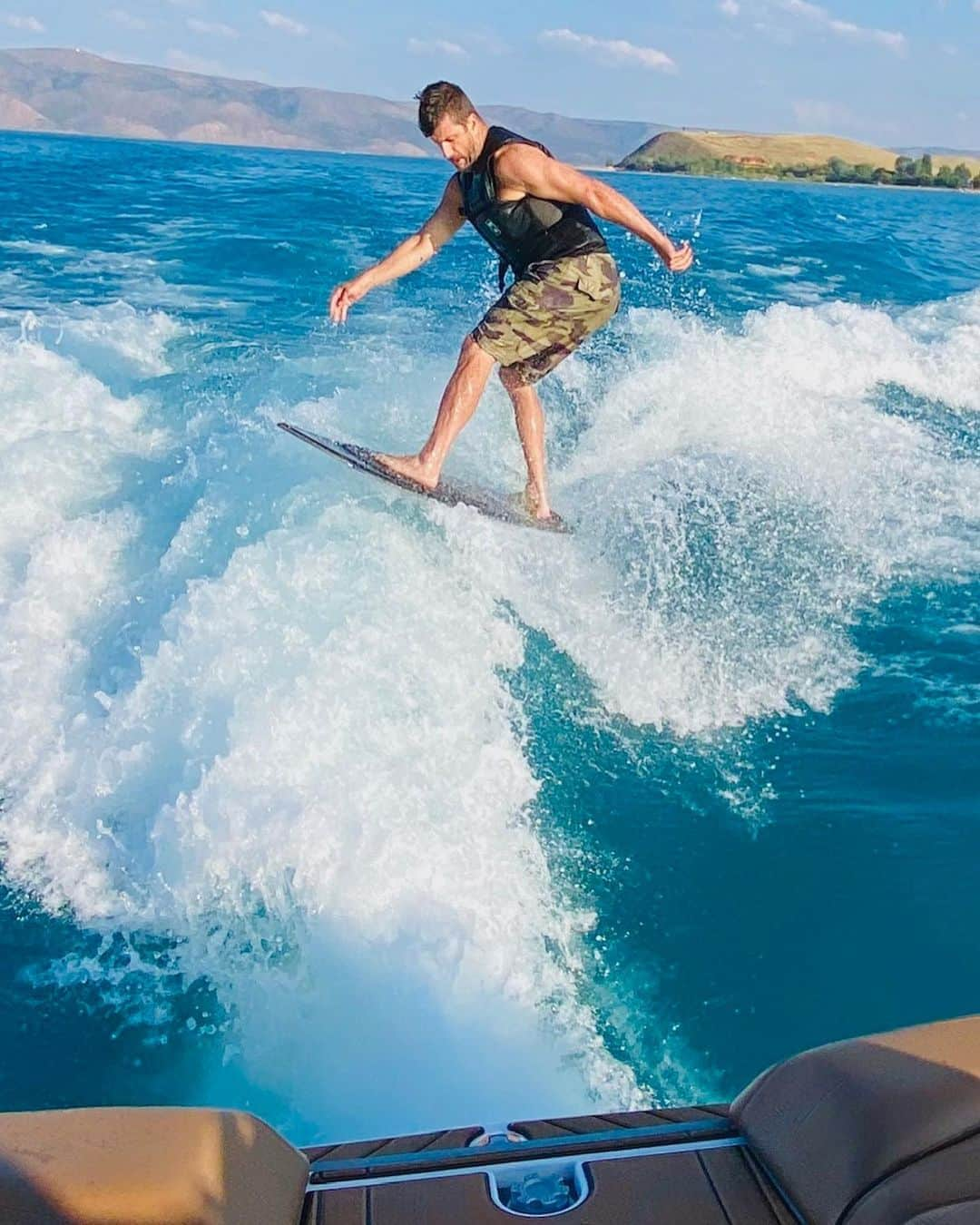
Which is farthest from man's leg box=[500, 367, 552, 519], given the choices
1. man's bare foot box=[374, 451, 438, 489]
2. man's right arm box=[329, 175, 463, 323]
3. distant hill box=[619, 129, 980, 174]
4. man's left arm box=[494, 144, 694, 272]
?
distant hill box=[619, 129, 980, 174]

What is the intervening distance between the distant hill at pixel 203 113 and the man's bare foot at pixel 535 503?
119m

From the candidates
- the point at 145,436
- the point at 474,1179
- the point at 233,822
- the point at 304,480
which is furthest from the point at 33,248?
the point at 474,1179

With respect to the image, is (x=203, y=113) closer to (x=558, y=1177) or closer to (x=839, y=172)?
(x=839, y=172)

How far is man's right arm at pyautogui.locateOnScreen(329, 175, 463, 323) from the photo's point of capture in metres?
5.02

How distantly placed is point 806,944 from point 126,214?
14973 mm

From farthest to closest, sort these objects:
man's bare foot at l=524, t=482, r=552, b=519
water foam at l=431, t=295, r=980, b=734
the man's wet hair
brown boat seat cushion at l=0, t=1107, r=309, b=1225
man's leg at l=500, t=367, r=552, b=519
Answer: man's bare foot at l=524, t=482, r=552, b=519
man's leg at l=500, t=367, r=552, b=519
water foam at l=431, t=295, r=980, b=734
the man's wet hair
brown boat seat cushion at l=0, t=1107, r=309, b=1225

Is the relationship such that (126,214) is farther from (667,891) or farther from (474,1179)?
(474,1179)

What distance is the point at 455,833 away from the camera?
Result: 12.8ft

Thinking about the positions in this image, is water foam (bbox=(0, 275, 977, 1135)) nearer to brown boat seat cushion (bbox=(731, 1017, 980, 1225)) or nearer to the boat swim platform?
the boat swim platform

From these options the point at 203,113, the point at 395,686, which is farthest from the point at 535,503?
the point at 203,113

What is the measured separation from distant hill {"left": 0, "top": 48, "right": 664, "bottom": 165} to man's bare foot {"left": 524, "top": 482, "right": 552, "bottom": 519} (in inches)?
4698

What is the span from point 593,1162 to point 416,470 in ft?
12.1

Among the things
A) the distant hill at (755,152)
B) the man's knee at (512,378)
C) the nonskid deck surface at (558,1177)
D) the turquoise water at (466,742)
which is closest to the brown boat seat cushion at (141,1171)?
the nonskid deck surface at (558,1177)

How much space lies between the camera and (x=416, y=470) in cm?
523
